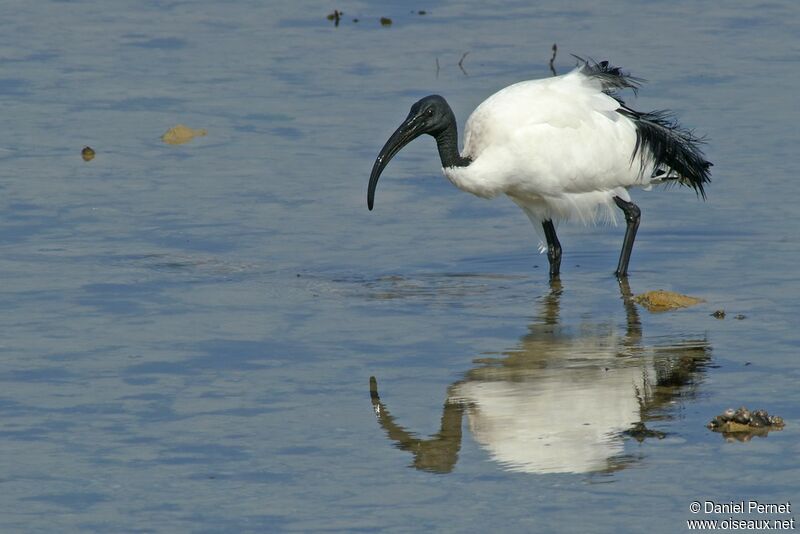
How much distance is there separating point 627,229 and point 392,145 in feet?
4.87

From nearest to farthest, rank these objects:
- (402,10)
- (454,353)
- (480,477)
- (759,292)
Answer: (480,477) < (454,353) < (759,292) < (402,10)

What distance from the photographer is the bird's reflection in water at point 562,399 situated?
7.77 m

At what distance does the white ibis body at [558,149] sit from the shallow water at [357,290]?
40cm

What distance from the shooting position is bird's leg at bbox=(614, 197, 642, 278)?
1105 cm

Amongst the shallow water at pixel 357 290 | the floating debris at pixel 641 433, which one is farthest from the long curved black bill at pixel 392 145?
the floating debris at pixel 641 433

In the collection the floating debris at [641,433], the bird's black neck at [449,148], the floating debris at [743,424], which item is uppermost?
the bird's black neck at [449,148]

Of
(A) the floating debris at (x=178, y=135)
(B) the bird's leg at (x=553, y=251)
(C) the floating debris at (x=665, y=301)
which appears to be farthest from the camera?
(A) the floating debris at (x=178, y=135)

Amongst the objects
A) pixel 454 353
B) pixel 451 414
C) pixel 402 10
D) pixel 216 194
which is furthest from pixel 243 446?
pixel 402 10

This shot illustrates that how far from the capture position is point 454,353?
30.8ft

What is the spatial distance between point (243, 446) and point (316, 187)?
4880 mm

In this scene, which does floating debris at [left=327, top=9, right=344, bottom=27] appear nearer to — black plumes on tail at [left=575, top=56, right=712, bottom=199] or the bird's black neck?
black plumes on tail at [left=575, top=56, right=712, bottom=199]

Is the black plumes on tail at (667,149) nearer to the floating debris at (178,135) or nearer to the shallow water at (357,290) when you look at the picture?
the shallow water at (357,290)

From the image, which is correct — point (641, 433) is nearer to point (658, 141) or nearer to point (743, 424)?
point (743, 424)

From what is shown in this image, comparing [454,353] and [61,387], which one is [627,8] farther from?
[61,387]
